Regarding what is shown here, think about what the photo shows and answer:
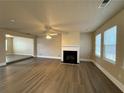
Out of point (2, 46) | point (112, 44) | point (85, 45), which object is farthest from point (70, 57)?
point (2, 46)

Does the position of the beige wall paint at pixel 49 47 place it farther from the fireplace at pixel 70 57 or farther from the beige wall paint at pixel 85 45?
the beige wall paint at pixel 85 45

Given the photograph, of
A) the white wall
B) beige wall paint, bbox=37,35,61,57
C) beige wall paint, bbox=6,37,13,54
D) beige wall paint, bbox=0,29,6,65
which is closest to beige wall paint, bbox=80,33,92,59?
beige wall paint, bbox=37,35,61,57

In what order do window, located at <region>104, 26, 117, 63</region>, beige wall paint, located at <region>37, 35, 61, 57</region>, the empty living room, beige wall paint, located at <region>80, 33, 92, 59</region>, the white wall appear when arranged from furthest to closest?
the white wall < beige wall paint, located at <region>37, 35, 61, 57</region> < beige wall paint, located at <region>80, 33, 92, 59</region> < window, located at <region>104, 26, 117, 63</region> < the empty living room

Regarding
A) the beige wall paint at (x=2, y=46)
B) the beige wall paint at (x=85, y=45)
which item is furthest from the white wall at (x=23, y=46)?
the beige wall paint at (x=85, y=45)

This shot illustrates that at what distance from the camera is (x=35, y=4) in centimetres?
254

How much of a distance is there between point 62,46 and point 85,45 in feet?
6.23

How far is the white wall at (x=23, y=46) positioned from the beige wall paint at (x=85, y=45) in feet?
16.5

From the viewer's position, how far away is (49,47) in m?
9.22

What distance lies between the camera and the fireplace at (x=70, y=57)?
7.32 meters

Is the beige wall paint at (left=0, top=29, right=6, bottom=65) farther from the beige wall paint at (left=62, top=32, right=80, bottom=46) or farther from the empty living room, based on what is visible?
the beige wall paint at (left=62, top=32, right=80, bottom=46)

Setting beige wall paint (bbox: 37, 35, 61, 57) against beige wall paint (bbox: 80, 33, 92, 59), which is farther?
beige wall paint (bbox: 37, 35, 61, 57)

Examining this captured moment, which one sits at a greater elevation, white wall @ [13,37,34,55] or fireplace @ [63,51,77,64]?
white wall @ [13,37,34,55]

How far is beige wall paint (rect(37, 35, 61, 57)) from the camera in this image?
8.87 metres

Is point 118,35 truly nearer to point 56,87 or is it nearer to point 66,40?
point 56,87
